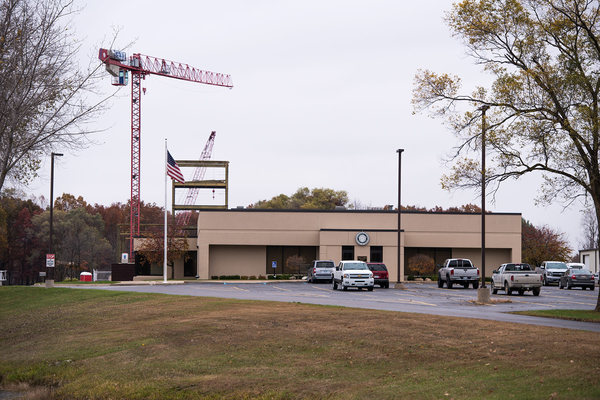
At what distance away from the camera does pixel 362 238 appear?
62188 mm

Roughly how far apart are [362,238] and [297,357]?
154 ft

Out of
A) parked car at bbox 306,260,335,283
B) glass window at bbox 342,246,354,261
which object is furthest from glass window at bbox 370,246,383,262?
parked car at bbox 306,260,335,283

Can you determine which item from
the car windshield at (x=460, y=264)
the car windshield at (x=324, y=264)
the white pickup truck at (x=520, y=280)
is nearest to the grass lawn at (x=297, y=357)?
the white pickup truck at (x=520, y=280)

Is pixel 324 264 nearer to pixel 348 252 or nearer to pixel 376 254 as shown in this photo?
pixel 348 252

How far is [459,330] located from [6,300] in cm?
2601

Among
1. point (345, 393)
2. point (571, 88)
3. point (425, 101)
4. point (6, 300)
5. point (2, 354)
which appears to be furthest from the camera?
point (6, 300)

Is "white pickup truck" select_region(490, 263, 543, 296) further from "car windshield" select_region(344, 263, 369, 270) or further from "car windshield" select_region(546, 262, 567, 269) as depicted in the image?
"car windshield" select_region(546, 262, 567, 269)

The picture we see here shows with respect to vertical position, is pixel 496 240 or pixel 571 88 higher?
pixel 571 88

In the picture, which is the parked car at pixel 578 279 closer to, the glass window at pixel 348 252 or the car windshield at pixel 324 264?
the car windshield at pixel 324 264

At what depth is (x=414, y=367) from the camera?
13914 mm

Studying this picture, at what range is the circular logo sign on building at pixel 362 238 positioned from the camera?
6216cm

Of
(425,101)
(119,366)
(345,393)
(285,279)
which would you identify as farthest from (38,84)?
(285,279)

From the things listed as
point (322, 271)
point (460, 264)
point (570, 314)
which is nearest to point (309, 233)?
point (322, 271)

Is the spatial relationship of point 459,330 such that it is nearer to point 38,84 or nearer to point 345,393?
point 345,393
